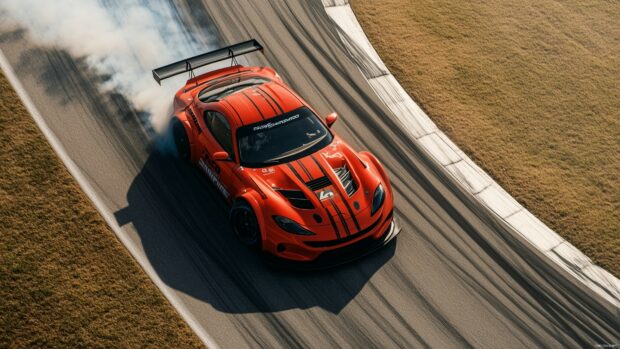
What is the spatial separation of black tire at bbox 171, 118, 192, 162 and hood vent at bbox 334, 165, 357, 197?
9.13 feet

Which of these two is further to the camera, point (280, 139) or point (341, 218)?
point (280, 139)

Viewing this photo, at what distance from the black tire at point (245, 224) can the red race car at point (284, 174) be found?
0.7 inches

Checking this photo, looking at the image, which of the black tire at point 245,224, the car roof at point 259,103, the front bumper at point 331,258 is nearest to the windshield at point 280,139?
the car roof at point 259,103

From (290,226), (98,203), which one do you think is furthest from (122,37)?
(290,226)

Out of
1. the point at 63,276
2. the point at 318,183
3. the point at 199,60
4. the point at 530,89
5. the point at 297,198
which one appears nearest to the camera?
the point at 63,276

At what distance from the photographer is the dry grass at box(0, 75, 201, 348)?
8.95 meters

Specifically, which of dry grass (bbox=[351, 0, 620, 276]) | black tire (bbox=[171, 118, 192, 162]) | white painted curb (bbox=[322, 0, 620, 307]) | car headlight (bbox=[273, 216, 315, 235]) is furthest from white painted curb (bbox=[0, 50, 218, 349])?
dry grass (bbox=[351, 0, 620, 276])

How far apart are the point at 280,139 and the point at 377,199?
1838 millimetres

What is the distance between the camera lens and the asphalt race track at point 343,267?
31.8 ft

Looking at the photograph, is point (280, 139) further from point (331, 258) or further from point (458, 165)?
point (458, 165)

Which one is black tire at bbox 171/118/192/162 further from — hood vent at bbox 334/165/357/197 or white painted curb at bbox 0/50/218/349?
hood vent at bbox 334/165/357/197

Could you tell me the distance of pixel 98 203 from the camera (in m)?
11.1

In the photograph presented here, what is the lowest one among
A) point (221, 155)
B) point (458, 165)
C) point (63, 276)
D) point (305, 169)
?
point (458, 165)

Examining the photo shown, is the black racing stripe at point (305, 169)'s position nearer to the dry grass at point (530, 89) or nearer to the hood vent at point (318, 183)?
the hood vent at point (318, 183)
